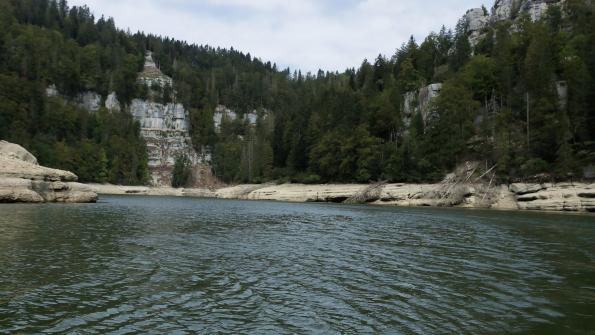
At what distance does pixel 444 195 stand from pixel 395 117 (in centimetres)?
3111

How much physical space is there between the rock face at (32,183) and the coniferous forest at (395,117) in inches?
1870

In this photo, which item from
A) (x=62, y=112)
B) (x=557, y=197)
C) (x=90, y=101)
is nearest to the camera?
(x=557, y=197)

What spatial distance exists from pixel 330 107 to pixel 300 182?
21485 millimetres

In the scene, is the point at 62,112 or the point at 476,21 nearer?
the point at 62,112

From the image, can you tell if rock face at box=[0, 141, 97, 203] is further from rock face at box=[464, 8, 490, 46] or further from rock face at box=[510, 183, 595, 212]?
rock face at box=[464, 8, 490, 46]

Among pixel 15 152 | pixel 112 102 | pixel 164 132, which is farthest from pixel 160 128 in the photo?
pixel 15 152

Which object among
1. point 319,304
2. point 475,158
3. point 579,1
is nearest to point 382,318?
point 319,304

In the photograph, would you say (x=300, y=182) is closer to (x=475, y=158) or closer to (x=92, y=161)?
(x=475, y=158)

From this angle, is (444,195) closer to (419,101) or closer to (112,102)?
(419,101)

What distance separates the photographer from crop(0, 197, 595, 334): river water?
991 cm

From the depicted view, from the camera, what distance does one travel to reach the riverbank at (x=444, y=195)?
166 feet

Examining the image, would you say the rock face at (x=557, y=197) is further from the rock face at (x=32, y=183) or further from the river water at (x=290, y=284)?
the rock face at (x=32, y=183)

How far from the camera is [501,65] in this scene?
8081cm

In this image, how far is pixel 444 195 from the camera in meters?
64.2
